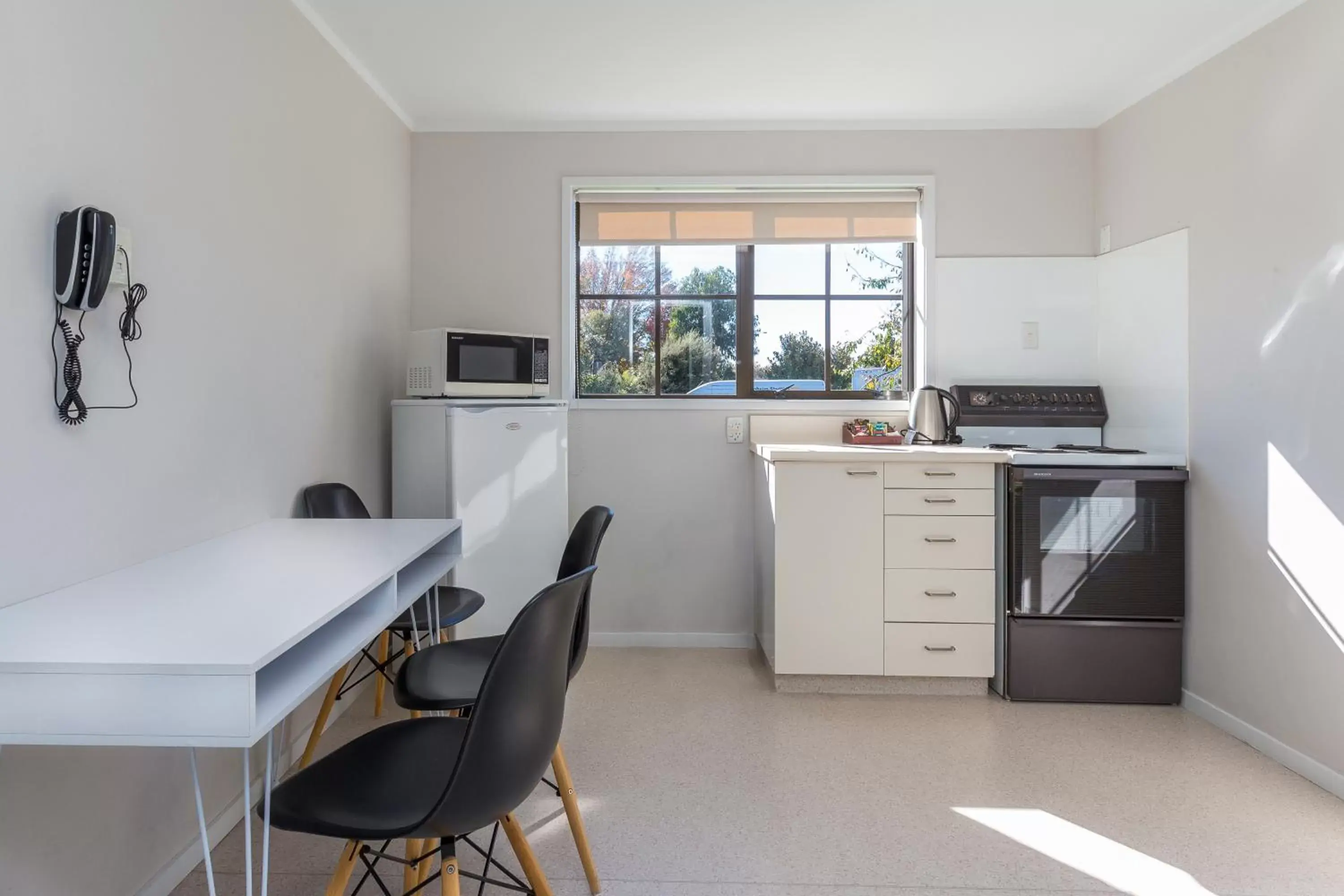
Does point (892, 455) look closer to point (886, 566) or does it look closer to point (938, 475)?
point (938, 475)

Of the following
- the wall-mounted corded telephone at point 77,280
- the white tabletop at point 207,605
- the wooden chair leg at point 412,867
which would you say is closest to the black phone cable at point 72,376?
the wall-mounted corded telephone at point 77,280

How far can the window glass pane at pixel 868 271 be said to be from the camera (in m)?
3.66

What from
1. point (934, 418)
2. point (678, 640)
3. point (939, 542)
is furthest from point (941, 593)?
point (678, 640)

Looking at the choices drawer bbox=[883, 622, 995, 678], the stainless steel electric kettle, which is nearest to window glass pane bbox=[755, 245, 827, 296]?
the stainless steel electric kettle

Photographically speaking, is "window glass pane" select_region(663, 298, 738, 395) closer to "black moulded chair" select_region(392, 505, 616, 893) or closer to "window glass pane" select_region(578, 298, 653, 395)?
"window glass pane" select_region(578, 298, 653, 395)

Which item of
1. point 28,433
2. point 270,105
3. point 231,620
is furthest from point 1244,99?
point 28,433

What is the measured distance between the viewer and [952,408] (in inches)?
131

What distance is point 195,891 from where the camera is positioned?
5.86 feet

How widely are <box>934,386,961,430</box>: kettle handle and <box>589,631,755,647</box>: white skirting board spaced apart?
1.28 metres

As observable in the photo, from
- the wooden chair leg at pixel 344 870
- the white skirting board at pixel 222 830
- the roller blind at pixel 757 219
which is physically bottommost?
the white skirting board at pixel 222 830

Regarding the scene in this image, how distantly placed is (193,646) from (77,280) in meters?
0.79

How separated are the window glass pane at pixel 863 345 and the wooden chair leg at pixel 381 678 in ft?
7.13

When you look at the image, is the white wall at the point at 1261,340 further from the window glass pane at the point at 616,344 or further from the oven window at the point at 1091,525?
the window glass pane at the point at 616,344

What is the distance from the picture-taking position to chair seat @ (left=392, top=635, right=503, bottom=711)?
1.69m
